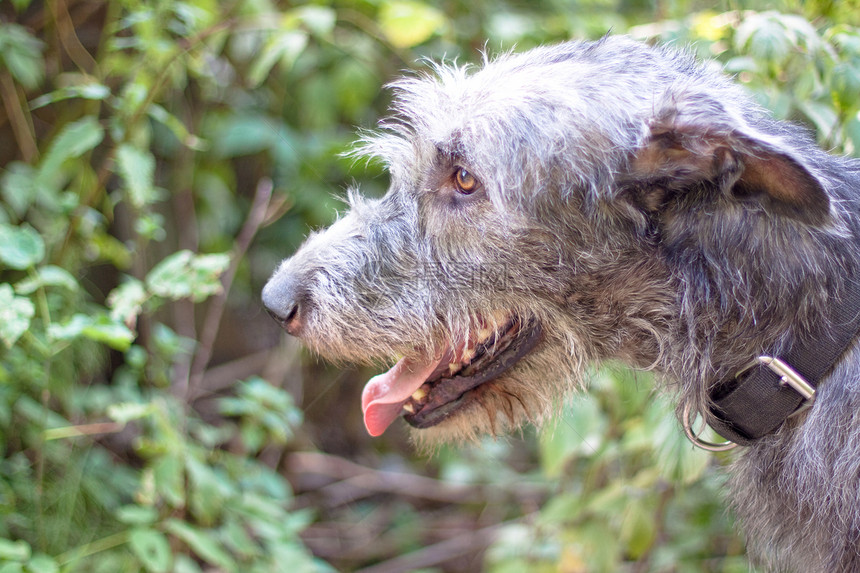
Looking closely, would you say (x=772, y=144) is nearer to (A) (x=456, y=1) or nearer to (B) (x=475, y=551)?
(A) (x=456, y=1)

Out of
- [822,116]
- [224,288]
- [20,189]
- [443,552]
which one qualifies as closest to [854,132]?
[822,116]

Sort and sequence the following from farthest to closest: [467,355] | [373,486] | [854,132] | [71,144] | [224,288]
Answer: [373,486] → [224,288] → [71,144] → [467,355] → [854,132]

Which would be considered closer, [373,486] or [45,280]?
[45,280]

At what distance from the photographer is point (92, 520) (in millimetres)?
3314

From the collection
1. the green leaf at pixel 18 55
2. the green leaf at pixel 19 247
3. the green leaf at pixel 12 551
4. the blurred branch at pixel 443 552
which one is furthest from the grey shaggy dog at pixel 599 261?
the blurred branch at pixel 443 552

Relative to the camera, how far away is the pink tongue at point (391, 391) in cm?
254

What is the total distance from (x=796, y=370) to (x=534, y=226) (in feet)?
2.54

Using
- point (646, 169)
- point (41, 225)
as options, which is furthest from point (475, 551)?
point (646, 169)

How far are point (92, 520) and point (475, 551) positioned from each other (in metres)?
2.48

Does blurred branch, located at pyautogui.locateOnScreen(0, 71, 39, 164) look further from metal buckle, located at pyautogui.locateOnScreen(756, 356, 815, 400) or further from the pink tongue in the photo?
metal buckle, located at pyautogui.locateOnScreen(756, 356, 815, 400)

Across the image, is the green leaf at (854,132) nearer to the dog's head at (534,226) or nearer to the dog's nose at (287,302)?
the dog's head at (534,226)

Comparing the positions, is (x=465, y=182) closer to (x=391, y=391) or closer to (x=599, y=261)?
(x=599, y=261)

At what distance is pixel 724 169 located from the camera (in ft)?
6.32

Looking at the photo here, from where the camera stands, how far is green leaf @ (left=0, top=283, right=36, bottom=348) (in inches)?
88.7
